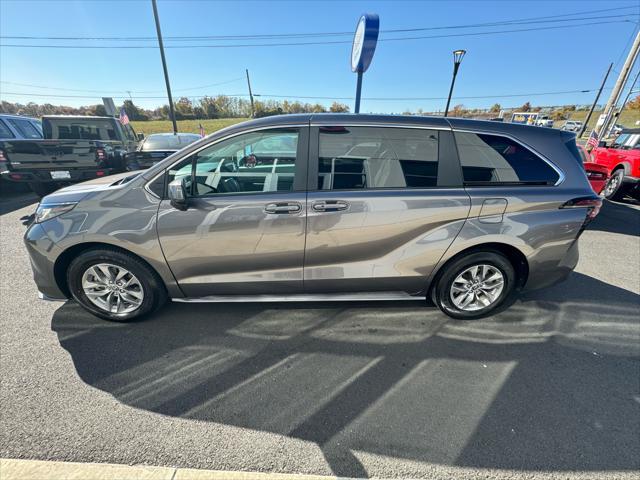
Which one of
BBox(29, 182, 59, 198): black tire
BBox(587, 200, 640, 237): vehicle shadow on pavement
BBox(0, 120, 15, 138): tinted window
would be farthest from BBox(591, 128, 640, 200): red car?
BBox(0, 120, 15, 138): tinted window

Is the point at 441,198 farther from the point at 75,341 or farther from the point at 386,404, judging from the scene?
the point at 75,341

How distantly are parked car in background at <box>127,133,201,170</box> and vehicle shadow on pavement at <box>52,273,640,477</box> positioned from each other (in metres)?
5.58

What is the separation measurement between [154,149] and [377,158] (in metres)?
8.48

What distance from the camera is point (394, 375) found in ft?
7.08

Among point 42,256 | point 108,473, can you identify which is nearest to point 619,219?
point 108,473

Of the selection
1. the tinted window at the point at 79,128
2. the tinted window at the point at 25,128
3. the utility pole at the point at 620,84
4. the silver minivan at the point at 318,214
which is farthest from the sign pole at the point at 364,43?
the utility pole at the point at 620,84

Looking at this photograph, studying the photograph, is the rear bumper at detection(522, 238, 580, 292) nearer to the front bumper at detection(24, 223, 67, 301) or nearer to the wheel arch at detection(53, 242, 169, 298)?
the wheel arch at detection(53, 242, 169, 298)

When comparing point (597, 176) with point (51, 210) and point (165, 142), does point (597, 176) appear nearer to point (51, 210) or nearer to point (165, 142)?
point (51, 210)

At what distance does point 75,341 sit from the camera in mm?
2447

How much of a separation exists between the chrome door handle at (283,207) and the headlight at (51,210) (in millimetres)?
1651

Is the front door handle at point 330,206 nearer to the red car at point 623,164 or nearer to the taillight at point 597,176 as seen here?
the taillight at point 597,176

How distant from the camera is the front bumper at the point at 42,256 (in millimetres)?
2398

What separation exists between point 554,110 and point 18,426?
8591 cm

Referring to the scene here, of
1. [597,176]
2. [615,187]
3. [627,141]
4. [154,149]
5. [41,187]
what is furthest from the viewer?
[154,149]
